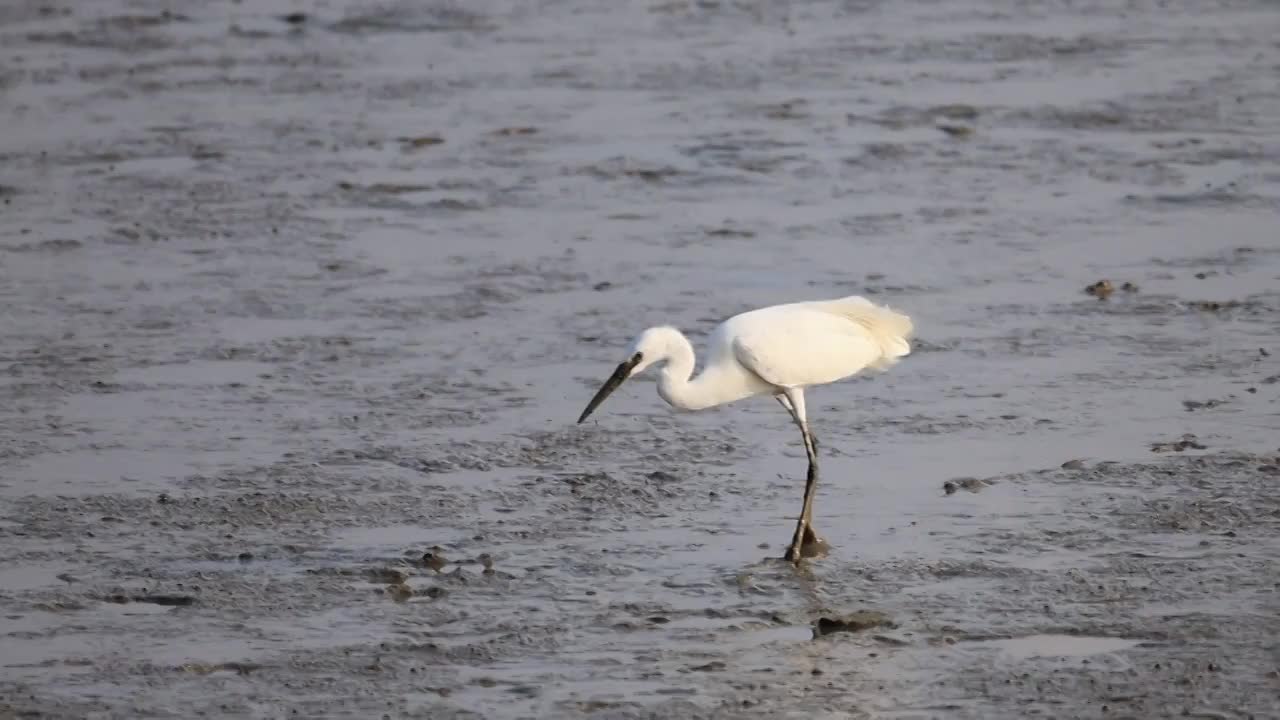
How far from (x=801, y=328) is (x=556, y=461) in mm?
1220

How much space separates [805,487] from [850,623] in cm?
158

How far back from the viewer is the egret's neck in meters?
8.55

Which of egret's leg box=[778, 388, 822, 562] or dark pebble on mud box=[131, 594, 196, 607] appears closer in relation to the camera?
dark pebble on mud box=[131, 594, 196, 607]

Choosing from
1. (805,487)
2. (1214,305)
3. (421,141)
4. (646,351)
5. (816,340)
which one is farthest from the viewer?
(421,141)

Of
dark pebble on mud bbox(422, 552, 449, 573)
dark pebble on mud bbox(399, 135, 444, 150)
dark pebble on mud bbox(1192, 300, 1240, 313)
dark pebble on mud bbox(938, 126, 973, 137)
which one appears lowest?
dark pebble on mud bbox(1192, 300, 1240, 313)

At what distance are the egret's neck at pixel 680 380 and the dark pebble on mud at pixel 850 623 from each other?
1.51 meters

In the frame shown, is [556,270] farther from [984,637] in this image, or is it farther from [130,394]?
[984,637]

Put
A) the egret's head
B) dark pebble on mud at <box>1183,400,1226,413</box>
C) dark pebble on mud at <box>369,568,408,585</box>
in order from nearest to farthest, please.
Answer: dark pebble on mud at <box>369,568,408,585</box> → the egret's head → dark pebble on mud at <box>1183,400,1226,413</box>

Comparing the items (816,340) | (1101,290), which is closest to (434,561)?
(816,340)

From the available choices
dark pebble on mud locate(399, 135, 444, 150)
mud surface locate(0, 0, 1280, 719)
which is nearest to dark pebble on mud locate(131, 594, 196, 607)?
mud surface locate(0, 0, 1280, 719)

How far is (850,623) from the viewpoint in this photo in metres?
7.26

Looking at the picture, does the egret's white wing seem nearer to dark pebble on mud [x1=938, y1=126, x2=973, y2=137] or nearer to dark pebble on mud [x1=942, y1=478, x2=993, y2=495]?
dark pebble on mud [x1=942, y1=478, x2=993, y2=495]

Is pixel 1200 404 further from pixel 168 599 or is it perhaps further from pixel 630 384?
pixel 168 599

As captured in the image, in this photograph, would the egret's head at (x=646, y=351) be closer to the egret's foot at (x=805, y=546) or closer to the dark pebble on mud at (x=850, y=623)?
the egret's foot at (x=805, y=546)
